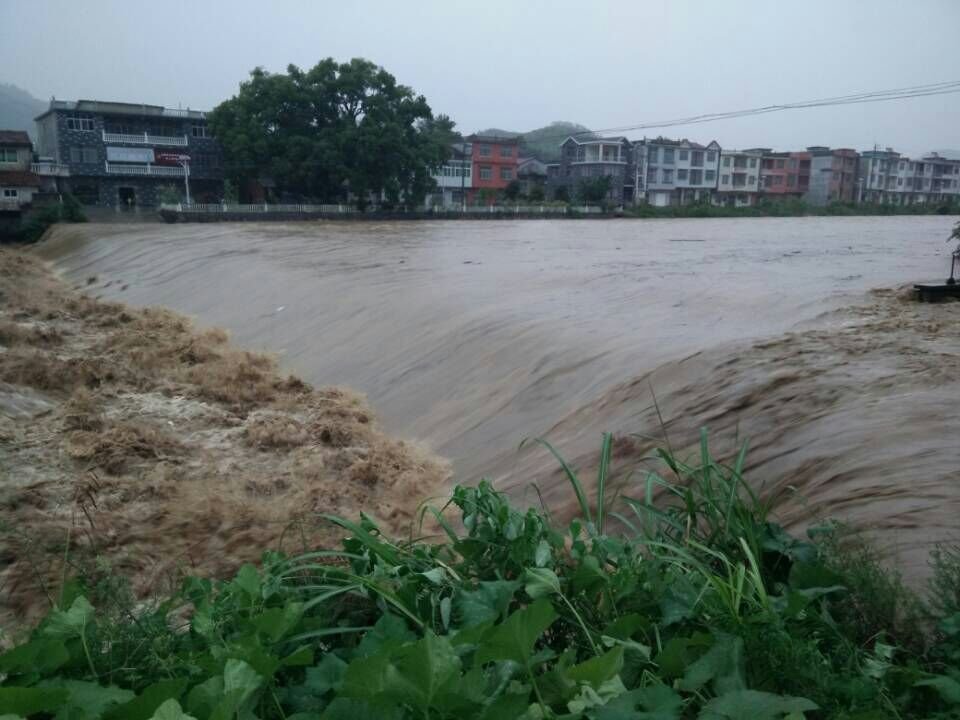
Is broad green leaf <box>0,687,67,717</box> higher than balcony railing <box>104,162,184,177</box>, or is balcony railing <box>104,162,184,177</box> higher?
balcony railing <box>104,162,184,177</box>

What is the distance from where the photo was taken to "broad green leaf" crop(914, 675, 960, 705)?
170cm

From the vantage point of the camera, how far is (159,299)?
1495 cm

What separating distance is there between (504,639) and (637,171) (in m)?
63.6

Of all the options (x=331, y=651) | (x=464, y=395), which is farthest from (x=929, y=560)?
(x=464, y=395)

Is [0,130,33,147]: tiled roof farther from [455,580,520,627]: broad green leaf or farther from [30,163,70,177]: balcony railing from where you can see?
[455,580,520,627]: broad green leaf

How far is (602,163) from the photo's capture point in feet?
202

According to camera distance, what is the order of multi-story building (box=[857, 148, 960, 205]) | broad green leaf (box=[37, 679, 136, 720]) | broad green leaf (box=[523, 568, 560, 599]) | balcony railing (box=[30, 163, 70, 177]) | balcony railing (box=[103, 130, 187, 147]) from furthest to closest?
multi-story building (box=[857, 148, 960, 205])
balcony railing (box=[103, 130, 187, 147])
balcony railing (box=[30, 163, 70, 177])
broad green leaf (box=[523, 568, 560, 599])
broad green leaf (box=[37, 679, 136, 720])

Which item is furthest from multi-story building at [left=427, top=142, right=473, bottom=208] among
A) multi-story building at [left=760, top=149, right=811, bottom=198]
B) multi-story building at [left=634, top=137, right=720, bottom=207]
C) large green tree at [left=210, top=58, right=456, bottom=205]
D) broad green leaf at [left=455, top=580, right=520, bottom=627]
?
broad green leaf at [left=455, top=580, right=520, bottom=627]

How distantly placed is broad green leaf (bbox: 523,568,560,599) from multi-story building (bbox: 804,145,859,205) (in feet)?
254

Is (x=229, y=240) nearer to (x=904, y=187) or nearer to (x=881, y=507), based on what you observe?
(x=881, y=507)

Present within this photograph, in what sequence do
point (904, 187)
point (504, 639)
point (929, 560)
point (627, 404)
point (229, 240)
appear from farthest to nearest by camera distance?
point (904, 187) < point (229, 240) < point (627, 404) < point (929, 560) < point (504, 639)

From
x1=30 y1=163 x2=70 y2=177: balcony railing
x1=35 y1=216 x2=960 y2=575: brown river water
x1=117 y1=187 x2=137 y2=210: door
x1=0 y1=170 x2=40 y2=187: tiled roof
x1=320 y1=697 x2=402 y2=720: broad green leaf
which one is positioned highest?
x1=30 y1=163 x2=70 y2=177: balcony railing

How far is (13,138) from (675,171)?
154 ft

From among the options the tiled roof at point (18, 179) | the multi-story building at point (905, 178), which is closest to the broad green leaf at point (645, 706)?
the tiled roof at point (18, 179)
